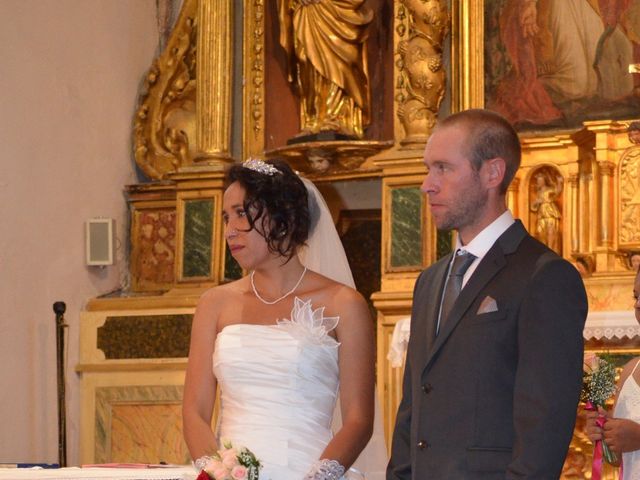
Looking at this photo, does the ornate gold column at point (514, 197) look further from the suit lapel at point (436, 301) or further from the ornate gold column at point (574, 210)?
the suit lapel at point (436, 301)

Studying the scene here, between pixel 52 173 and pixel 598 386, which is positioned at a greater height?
pixel 52 173

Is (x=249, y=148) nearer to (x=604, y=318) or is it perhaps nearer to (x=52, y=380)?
(x=52, y=380)

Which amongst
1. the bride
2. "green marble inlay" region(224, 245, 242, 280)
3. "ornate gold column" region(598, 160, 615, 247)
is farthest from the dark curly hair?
"green marble inlay" region(224, 245, 242, 280)

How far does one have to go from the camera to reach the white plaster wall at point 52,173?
9461 mm

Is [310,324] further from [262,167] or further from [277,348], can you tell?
[262,167]

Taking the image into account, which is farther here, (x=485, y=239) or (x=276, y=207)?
(x=276, y=207)

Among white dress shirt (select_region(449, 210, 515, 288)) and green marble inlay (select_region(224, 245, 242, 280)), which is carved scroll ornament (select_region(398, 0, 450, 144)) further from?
white dress shirt (select_region(449, 210, 515, 288))

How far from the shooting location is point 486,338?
3.71 meters

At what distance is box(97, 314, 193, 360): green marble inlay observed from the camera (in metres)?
9.71

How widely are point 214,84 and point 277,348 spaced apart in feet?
18.7

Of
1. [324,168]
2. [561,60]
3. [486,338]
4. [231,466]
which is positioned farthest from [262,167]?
[324,168]

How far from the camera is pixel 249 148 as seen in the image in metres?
10.2

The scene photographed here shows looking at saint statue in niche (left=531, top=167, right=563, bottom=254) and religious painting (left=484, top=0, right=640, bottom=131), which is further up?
religious painting (left=484, top=0, right=640, bottom=131)

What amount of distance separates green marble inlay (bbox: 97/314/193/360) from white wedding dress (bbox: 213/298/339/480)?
4.84 m
